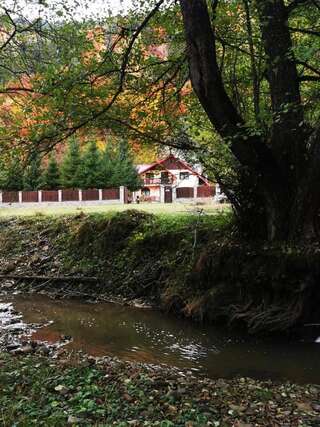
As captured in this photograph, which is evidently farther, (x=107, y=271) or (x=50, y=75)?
(x=107, y=271)

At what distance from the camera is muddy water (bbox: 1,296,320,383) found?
6.96 metres

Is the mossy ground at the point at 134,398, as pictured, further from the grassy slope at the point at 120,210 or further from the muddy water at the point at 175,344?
the grassy slope at the point at 120,210

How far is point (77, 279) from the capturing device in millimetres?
12898

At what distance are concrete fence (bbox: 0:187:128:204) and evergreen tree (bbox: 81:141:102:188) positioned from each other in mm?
1277

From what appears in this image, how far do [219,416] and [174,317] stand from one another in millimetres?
5704

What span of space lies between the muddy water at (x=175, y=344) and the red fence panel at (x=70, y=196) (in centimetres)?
3108

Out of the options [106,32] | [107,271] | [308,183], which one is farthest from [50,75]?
[107,271]

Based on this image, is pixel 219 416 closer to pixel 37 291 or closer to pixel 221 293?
pixel 221 293

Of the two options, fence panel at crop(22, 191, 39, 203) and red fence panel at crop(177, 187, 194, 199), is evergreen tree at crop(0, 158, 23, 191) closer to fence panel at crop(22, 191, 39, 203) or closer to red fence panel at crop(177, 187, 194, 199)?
fence panel at crop(22, 191, 39, 203)

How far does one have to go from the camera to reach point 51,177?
141ft

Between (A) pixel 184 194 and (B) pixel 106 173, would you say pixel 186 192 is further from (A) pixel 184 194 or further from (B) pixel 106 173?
(B) pixel 106 173

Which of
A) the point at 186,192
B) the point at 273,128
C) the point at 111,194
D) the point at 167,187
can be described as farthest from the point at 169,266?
the point at 186,192

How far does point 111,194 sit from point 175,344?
3513cm

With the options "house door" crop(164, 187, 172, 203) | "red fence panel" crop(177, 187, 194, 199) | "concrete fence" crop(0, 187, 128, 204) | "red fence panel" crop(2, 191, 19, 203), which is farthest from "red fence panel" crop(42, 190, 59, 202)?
"red fence panel" crop(177, 187, 194, 199)
